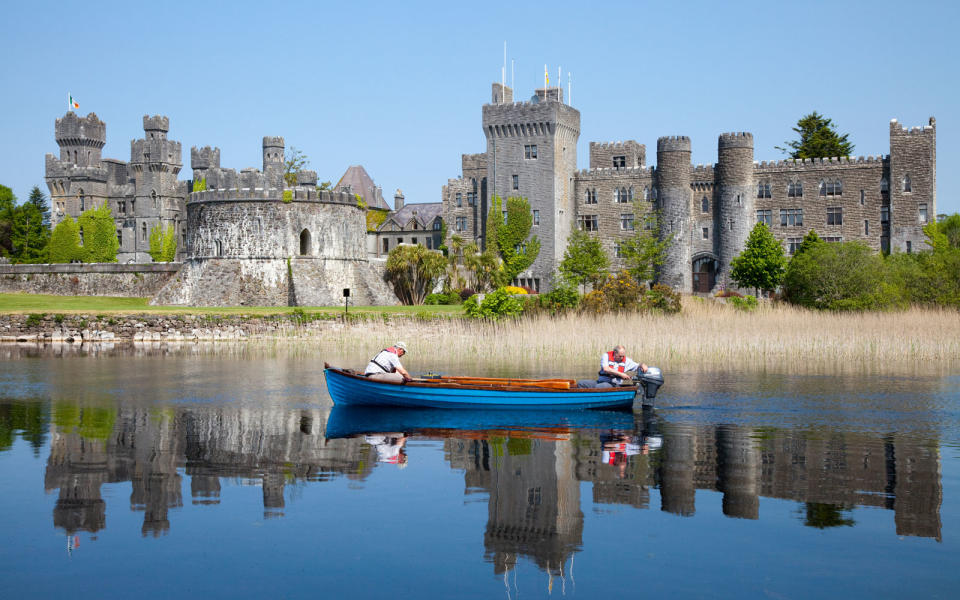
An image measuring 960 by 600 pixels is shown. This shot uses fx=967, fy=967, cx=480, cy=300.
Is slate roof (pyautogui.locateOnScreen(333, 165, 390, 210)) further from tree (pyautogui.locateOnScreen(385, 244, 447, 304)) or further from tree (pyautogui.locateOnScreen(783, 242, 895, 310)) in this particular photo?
tree (pyautogui.locateOnScreen(783, 242, 895, 310))

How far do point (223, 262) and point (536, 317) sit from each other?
80.5 ft

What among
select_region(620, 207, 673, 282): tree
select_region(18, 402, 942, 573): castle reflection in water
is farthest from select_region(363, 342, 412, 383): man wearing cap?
select_region(620, 207, 673, 282): tree

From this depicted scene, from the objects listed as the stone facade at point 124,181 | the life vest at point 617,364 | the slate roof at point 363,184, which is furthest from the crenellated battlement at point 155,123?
the life vest at point 617,364

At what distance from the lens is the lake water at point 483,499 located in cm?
971

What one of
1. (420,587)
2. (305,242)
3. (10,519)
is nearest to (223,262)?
(305,242)

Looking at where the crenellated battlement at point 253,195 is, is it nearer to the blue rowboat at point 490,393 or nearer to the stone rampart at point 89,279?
the stone rampart at point 89,279

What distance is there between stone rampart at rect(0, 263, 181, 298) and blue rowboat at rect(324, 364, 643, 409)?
43.1 meters

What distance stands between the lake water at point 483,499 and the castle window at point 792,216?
46.7 m

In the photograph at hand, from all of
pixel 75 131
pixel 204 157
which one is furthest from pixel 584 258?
pixel 75 131

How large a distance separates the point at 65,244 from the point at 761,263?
214 ft

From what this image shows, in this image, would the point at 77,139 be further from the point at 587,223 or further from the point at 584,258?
the point at 584,258

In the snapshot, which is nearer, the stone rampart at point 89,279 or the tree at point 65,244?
the stone rampart at point 89,279

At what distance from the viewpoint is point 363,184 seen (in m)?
90.1

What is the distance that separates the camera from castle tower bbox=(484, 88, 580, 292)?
69750mm
